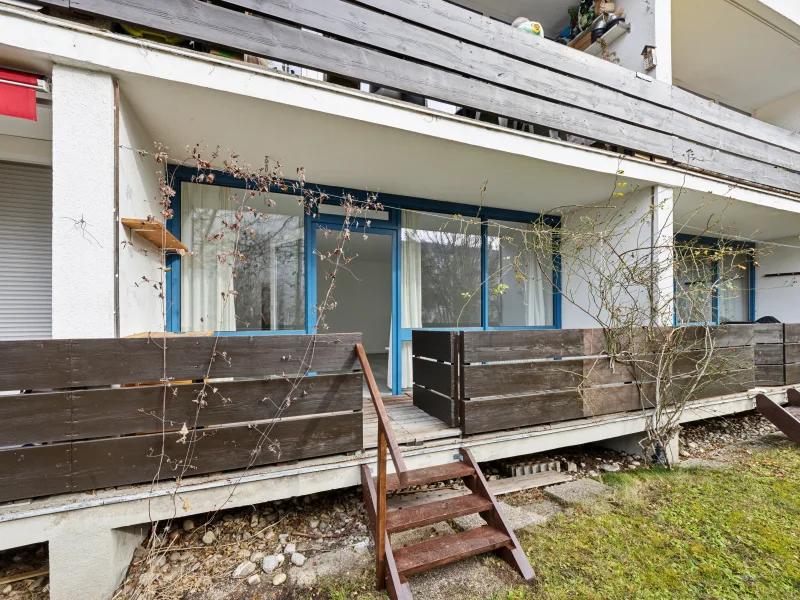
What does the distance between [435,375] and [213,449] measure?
1782 millimetres

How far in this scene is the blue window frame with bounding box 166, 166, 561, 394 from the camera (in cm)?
337

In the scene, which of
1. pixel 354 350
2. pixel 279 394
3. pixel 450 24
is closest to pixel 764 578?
pixel 354 350

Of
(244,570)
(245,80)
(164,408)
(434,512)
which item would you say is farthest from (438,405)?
(245,80)

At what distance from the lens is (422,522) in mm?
2076

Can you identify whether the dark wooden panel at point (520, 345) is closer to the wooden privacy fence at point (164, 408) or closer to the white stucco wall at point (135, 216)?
the wooden privacy fence at point (164, 408)

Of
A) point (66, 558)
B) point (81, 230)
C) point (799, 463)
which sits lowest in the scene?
point (799, 463)

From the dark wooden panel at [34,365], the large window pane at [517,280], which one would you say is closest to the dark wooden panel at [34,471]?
the dark wooden panel at [34,365]

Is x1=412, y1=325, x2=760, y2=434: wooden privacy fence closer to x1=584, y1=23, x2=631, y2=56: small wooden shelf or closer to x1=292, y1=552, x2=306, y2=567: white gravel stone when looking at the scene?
x1=292, y1=552, x2=306, y2=567: white gravel stone

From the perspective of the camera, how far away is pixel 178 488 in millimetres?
2014

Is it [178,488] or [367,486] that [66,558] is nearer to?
[178,488]

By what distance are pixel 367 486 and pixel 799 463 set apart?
4440 mm

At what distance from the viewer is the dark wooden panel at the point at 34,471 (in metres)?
1.79

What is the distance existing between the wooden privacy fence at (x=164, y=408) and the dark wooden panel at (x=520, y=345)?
39.0 inches

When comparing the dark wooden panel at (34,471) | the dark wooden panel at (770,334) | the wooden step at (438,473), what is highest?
the dark wooden panel at (770,334)
